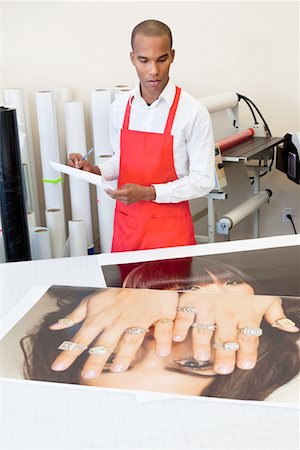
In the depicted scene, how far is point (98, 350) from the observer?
39.8 inches

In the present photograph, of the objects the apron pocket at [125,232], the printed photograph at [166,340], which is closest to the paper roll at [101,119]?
the apron pocket at [125,232]

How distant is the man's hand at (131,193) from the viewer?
5.50 feet

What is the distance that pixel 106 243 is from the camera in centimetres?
298

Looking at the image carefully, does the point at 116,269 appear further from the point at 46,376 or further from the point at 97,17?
the point at 97,17

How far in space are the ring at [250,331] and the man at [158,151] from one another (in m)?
0.76

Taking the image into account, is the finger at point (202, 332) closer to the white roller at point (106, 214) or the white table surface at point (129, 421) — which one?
the white table surface at point (129, 421)

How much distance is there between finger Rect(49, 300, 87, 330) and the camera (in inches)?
43.5

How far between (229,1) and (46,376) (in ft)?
9.11

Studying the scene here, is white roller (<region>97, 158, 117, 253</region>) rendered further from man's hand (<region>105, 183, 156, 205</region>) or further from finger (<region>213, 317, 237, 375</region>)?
finger (<region>213, 317, 237, 375</region>)

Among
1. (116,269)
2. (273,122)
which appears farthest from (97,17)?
(116,269)

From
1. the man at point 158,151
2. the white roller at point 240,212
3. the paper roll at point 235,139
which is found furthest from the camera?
the paper roll at point 235,139

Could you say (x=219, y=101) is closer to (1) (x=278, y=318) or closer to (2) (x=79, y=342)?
(1) (x=278, y=318)

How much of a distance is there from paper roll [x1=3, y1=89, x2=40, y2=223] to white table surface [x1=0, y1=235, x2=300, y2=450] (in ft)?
7.06

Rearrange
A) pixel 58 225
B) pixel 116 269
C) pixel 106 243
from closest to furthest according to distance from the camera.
A: pixel 116 269 → pixel 58 225 → pixel 106 243
